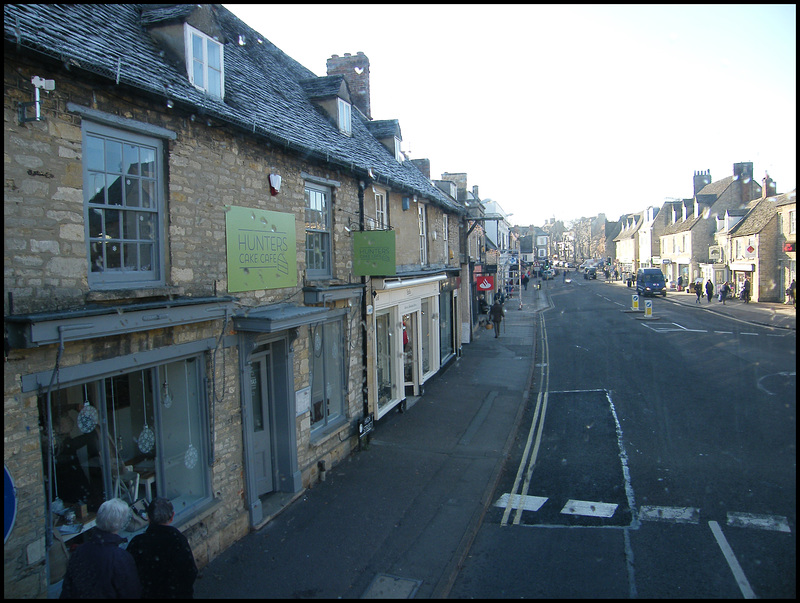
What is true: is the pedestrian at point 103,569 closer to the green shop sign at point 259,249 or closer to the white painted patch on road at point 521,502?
the green shop sign at point 259,249

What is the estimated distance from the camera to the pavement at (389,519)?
20.1ft

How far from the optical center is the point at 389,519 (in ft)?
25.1

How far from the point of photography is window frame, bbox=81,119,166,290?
17.1 feet

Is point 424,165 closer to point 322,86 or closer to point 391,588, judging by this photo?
point 322,86

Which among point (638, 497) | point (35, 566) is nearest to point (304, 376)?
point (35, 566)

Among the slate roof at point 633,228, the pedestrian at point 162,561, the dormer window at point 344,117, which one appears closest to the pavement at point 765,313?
the pedestrian at point 162,561

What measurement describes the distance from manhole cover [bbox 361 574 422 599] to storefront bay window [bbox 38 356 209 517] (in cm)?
238

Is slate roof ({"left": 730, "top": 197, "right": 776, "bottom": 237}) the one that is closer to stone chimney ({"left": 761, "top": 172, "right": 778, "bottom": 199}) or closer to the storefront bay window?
stone chimney ({"left": 761, "top": 172, "right": 778, "bottom": 199})

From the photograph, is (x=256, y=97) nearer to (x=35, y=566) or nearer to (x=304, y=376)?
(x=304, y=376)

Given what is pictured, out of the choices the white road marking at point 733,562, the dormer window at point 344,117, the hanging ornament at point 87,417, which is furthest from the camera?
the dormer window at point 344,117

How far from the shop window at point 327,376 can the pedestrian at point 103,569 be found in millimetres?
5212

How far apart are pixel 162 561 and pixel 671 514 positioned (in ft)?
21.1

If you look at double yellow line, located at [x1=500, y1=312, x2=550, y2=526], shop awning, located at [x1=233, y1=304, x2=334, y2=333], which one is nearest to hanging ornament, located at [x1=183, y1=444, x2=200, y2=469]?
shop awning, located at [x1=233, y1=304, x2=334, y2=333]

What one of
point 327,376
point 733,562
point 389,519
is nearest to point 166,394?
point 389,519
